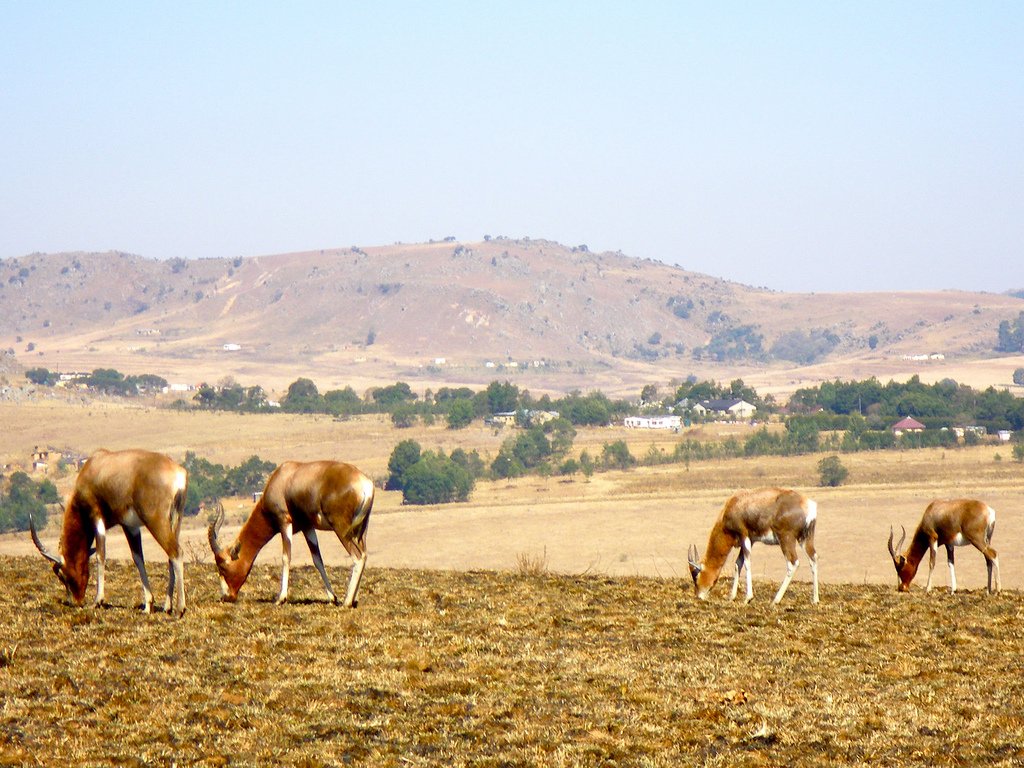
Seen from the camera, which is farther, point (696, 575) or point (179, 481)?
point (696, 575)

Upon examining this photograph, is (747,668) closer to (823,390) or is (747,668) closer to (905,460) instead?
(905,460)

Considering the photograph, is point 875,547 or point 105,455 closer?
point 105,455

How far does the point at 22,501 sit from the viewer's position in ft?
285

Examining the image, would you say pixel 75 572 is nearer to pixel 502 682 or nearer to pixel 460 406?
pixel 502 682

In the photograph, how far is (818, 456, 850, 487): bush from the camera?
92938mm

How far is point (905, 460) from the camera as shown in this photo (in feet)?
339

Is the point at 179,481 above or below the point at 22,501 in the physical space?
above

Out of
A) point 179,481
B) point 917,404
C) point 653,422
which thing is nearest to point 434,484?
point 653,422

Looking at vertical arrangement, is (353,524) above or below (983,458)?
above

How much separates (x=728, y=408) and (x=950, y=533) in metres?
127

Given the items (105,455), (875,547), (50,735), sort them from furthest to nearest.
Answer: (875,547) → (105,455) → (50,735)

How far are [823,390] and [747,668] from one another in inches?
5576

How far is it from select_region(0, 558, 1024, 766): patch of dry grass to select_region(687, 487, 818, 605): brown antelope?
38.1 inches

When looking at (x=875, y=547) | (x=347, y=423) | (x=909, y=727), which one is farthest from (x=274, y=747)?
(x=347, y=423)
